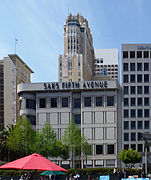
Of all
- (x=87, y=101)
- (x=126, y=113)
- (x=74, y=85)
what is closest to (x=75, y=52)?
(x=74, y=85)

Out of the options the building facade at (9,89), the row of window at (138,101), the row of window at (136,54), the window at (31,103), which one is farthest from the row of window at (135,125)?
the building facade at (9,89)

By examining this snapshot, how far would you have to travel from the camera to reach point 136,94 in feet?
273

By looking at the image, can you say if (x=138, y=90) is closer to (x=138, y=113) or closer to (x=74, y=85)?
(x=138, y=113)

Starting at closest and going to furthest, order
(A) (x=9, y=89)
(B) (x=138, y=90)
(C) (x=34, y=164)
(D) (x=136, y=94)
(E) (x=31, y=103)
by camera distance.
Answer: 1. (C) (x=34, y=164)
2. (D) (x=136, y=94)
3. (B) (x=138, y=90)
4. (E) (x=31, y=103)
5. (A) (x=9, y=89)

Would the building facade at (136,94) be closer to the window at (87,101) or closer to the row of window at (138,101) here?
the row of window at (138,101)

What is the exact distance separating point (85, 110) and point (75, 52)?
88.8 meters

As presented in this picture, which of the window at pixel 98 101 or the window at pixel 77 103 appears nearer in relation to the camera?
the window at pixel 98 101

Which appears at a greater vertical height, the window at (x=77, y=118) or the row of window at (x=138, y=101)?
the row of window at (x=138, y=101)

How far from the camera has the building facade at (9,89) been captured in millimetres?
124562

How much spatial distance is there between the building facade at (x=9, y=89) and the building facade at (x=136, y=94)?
5102 cm

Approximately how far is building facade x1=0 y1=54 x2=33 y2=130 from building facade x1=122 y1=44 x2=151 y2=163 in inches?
2009

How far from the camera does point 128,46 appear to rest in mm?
85625

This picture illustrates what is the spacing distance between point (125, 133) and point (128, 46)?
20022mm

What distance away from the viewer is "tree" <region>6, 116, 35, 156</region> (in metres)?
71.5
